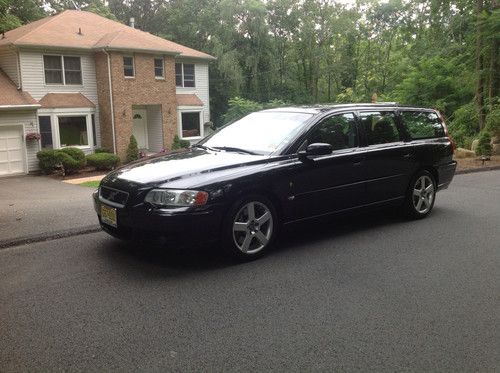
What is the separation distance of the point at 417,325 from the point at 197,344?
5.59ft

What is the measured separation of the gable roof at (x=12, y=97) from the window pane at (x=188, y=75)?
10028 millimetres

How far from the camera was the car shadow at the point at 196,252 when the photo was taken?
5.09m

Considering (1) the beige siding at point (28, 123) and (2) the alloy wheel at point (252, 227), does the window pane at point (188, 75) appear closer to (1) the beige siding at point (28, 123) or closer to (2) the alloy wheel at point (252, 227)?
(1) the beige siding at point (28, 123)

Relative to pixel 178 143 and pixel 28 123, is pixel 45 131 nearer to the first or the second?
pixel 28 123

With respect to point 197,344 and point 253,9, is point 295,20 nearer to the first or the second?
point 253,9

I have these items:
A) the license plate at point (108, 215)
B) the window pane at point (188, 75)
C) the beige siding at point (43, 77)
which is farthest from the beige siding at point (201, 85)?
the license plate at point (108, 215)

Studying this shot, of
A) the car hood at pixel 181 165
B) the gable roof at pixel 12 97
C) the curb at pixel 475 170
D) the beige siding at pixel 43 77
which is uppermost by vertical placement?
the beige siding at pixel 43 77

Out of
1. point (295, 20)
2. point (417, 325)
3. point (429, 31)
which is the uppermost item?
point (295, 20)

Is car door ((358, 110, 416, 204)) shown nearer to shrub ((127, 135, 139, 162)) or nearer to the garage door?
the garage door

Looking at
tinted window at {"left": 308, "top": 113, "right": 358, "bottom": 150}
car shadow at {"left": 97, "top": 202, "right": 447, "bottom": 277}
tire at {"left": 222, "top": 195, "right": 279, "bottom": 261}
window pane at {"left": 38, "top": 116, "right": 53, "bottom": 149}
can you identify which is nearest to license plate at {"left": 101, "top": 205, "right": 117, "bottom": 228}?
car shadow at {"left": 97, "top": 202, "right": 447, "bottom": 277}

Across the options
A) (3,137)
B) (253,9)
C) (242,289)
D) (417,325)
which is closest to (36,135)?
(3,137)

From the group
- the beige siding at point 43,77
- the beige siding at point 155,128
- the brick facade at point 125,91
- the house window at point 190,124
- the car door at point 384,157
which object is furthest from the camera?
the house window at point 190,124

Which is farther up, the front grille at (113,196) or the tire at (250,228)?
the front grille at (113,196)

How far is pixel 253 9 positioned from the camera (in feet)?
123
